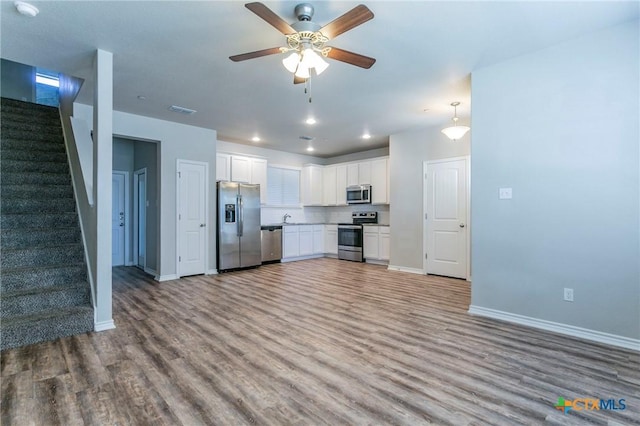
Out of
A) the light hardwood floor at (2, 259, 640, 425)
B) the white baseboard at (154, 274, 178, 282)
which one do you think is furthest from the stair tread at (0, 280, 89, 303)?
the white baseboard at (154, 274, 178, 282)

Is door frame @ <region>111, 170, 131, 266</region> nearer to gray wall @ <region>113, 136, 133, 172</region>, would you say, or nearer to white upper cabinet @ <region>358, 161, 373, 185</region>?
gray wall @ <region>113, 136, 133, 172</region>

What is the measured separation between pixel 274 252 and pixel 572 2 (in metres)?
6.04

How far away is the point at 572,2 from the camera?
2350mm

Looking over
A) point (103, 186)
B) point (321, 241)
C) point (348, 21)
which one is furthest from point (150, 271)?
point (348, 21)

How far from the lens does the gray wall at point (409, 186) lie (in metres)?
5.71

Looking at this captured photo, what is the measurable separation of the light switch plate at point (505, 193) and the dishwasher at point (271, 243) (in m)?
4.67

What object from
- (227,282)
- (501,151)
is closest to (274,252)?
(227,282)

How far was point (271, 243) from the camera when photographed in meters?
6.96

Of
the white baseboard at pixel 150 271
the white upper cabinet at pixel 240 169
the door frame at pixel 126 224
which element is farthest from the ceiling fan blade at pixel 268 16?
the door frame at pixel 126 224

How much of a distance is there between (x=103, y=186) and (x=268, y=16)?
7.57 feet

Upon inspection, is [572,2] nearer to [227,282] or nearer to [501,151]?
[501,151]

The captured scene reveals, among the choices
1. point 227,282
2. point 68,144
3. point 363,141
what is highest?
point 363,141

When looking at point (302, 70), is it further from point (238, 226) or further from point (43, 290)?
point (238, 226)

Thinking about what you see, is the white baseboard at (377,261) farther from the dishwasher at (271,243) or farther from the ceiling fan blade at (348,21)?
the ceiling fan blade at (348,21)
